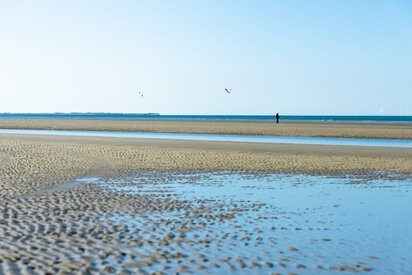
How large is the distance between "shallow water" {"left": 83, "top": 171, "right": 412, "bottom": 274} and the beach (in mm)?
56

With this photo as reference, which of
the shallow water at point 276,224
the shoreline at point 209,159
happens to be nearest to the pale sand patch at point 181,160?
the shoreline at point 209,159

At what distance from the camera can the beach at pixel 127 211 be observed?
849cm

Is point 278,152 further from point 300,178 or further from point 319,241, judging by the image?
point 319,241

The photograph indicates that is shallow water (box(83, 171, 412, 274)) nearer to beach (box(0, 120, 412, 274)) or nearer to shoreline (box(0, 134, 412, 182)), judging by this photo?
beach (box(0, 120, 412, 274))

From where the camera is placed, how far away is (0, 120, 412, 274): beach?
849 cm

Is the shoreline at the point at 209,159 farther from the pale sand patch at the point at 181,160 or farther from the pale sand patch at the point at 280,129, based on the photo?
the pale sand patch at the point at 280,129

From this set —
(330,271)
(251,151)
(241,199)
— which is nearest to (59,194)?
(241,199)

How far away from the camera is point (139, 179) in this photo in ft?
65.4

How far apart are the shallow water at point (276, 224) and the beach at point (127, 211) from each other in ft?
0.18

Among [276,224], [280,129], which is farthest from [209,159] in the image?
[280,129]

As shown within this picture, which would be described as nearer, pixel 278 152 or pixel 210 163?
pixel 210 163

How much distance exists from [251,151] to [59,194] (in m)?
17.8

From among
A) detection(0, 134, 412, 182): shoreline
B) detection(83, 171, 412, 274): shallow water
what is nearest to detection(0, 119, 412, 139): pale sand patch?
detection(0, 134, 412, 182): shoreline

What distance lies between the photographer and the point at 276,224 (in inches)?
462
